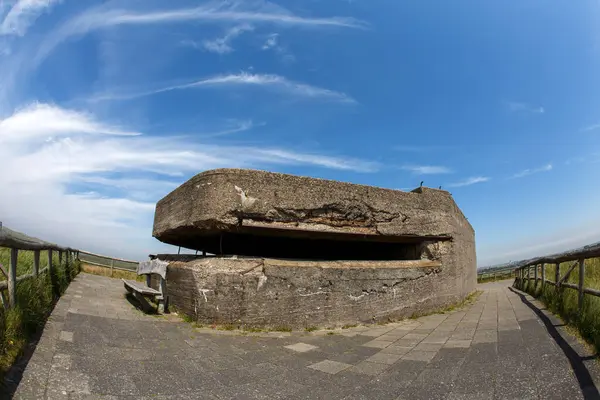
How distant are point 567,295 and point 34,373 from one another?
6.66m

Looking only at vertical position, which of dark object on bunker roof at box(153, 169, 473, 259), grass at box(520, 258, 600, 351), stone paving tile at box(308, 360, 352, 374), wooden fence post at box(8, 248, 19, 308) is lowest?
stone paving tile at box(308, 360, 352, 374)

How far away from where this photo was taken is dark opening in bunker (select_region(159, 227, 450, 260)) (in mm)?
6050

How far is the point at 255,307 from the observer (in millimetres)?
5156

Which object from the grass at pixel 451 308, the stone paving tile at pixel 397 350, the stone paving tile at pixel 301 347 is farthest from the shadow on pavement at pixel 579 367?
the stone paving tile at pixel 301 347

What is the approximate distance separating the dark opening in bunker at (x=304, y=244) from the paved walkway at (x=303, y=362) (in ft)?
5.40

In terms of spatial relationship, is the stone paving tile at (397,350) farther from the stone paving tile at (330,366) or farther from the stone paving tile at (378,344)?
the stone paving tile at (330,366)

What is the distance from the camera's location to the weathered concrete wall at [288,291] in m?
5.12

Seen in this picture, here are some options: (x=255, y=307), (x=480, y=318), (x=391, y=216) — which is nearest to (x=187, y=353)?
(x=255, y=307)

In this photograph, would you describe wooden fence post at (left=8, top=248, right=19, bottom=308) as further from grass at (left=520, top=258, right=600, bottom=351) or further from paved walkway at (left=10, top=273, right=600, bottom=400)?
grass at (left=520, top=258, right=600, bottom=351)

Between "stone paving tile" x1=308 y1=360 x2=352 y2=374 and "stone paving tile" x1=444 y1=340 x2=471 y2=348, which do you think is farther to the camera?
"stone paving tile" x1=444 y1=340 x2=471 y2=348

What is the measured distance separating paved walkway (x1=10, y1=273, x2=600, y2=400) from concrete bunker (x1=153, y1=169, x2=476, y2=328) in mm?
462

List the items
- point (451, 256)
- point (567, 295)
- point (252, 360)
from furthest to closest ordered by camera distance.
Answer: point (451, 256) < point (567, 295) < point (252, 360)

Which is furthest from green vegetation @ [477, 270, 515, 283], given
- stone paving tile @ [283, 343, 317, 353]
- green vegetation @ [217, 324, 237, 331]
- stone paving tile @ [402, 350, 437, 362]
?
green vegetation @ [217, 324, 237, 331]

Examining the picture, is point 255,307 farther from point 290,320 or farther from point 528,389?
point 528,389
